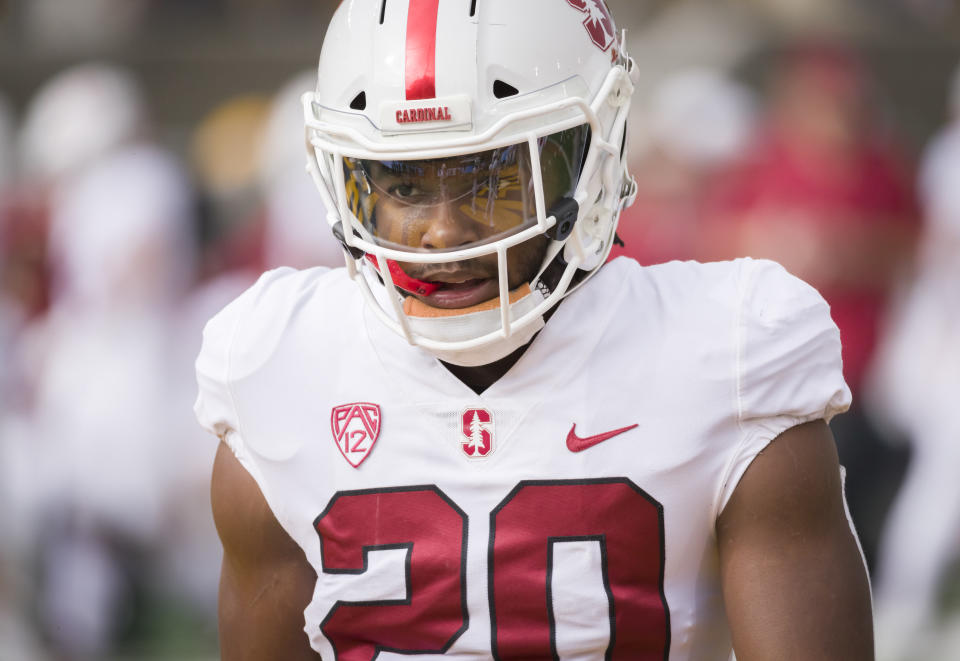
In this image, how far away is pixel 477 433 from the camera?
6.18 feet

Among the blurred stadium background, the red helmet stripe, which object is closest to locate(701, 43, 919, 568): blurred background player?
the blurred stadium background

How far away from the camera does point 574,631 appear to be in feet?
5.97

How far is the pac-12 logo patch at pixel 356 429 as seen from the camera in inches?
75.3

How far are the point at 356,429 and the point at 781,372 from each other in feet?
1.83

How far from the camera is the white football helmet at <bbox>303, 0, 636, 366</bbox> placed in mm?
1788

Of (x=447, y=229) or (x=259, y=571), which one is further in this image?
(x=259, y=571)

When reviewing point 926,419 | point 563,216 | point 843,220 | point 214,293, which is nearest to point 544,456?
point 563,216

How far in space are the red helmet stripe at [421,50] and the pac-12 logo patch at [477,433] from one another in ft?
1.36

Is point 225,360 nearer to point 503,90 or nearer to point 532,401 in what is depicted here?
point 532,401

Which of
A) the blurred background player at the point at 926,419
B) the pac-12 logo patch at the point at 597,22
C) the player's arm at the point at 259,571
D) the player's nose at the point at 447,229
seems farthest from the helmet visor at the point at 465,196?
the blurred background player at the point at 926,419

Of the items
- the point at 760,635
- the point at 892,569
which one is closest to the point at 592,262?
the point at 760,635

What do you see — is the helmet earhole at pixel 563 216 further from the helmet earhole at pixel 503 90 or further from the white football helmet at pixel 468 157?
the helmet earhole at pixel 503 90

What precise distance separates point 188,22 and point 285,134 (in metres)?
2.85

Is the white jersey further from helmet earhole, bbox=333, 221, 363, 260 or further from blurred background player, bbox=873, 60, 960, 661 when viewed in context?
blurred background player, bbox=873, 60, 960, 661
